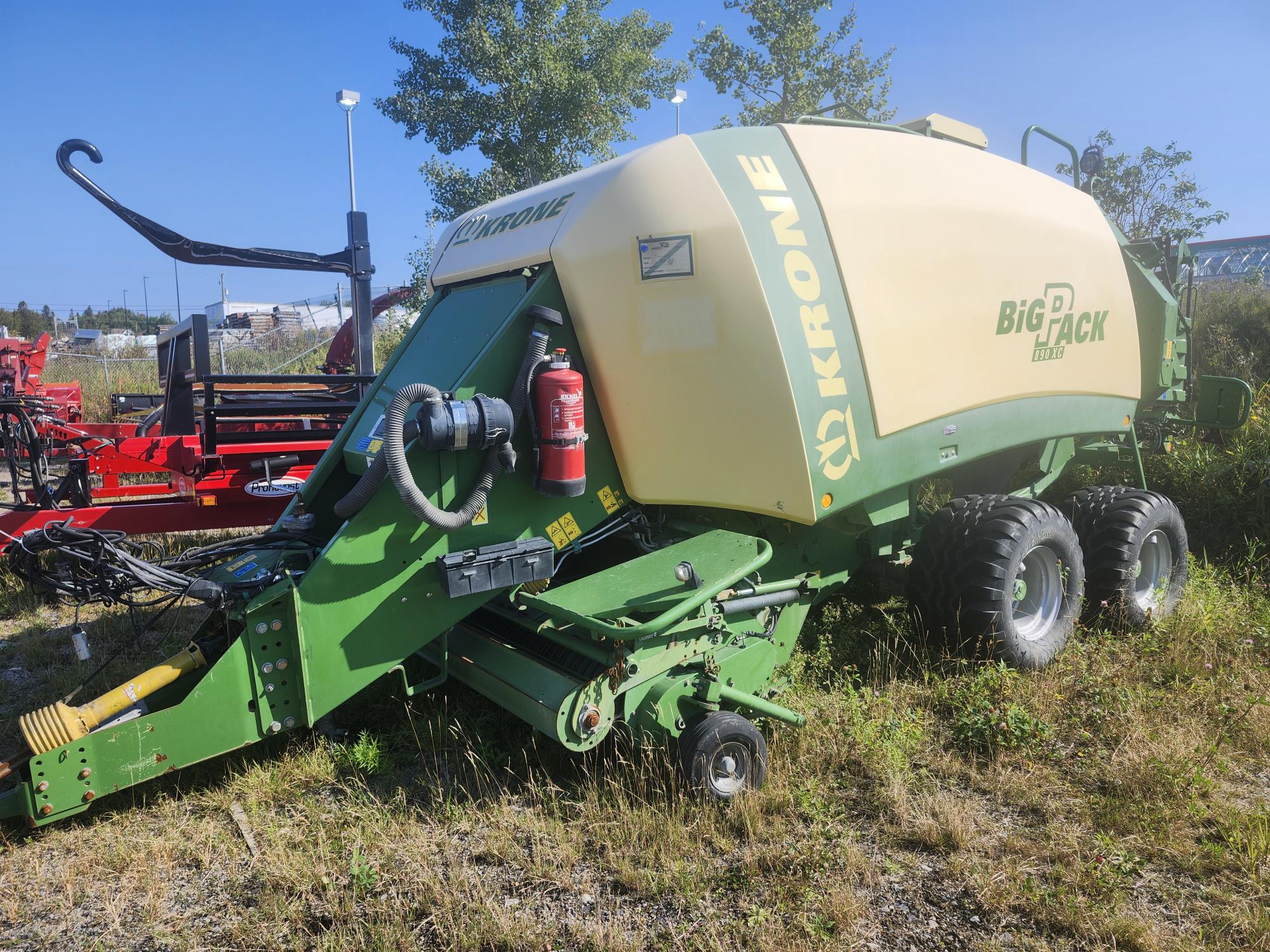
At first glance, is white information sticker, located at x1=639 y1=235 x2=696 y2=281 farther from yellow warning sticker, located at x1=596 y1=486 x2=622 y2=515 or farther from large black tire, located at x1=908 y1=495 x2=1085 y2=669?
large black tire, located at x1=908 y1=495 x2=1085 y2=669

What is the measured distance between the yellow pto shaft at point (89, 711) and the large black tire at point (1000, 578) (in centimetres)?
356

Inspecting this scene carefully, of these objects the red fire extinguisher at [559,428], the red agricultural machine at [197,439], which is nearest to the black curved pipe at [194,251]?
the red agricultural machine at [197,439]

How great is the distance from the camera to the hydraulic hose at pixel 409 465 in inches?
122

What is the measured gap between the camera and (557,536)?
3.73 meters

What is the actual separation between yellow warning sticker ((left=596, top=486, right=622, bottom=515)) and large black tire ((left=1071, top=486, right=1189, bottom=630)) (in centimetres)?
310

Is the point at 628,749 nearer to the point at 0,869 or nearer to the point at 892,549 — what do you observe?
the point at 892,549

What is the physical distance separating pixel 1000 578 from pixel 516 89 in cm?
1200

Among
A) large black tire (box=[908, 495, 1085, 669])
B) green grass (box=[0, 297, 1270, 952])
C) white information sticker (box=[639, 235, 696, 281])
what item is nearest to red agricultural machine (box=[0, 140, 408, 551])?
green grass (box=[0, 297, 1270, 952])

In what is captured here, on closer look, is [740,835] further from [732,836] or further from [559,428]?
[559,428]

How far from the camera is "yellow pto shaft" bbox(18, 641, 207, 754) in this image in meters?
2.95

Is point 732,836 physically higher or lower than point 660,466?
lower

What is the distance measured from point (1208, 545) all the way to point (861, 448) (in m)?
4.70

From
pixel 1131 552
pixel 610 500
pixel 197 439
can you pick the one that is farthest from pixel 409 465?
pixel 197 439

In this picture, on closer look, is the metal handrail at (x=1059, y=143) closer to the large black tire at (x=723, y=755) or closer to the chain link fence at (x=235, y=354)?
the large black tire at (x=723, y=755)
